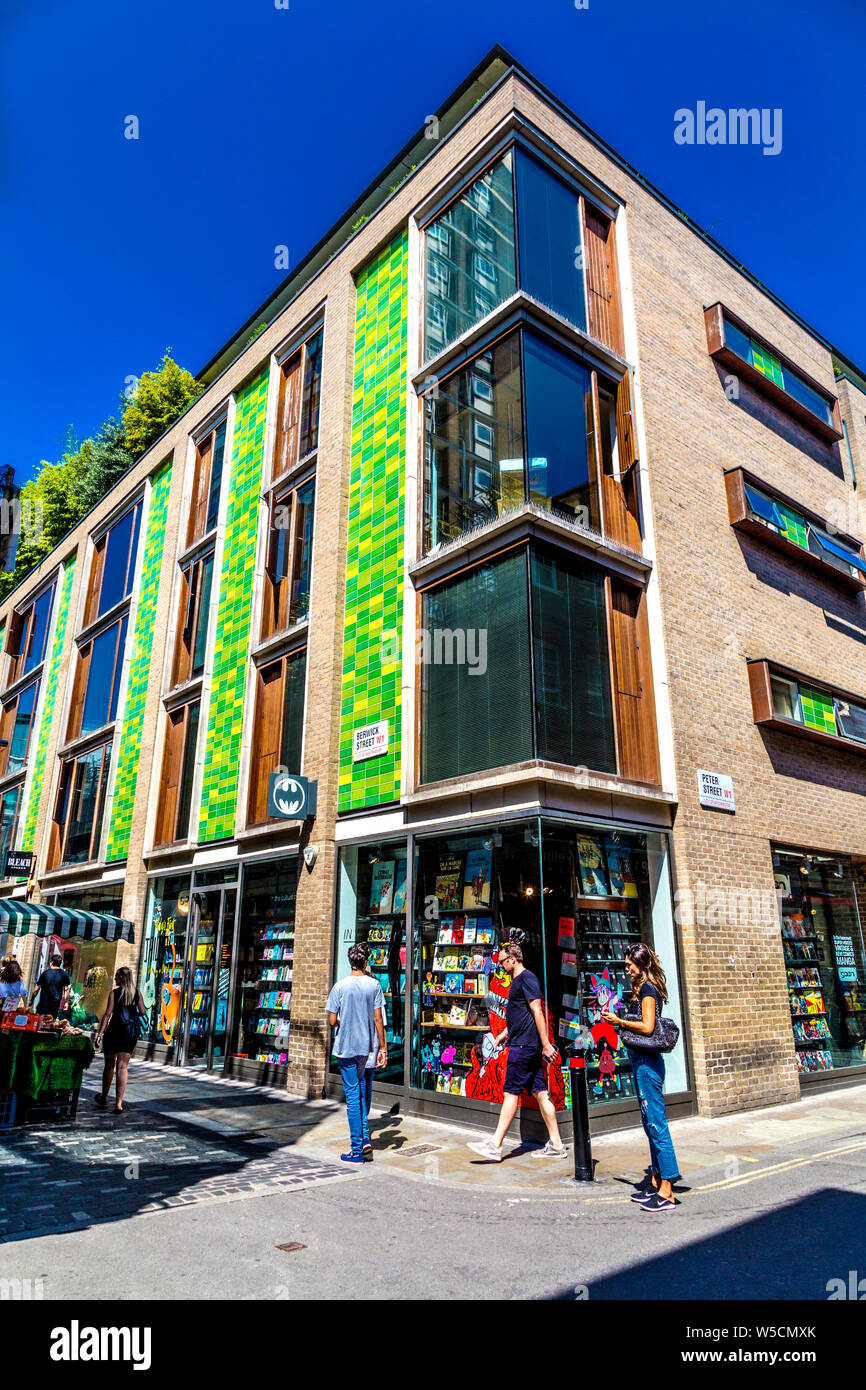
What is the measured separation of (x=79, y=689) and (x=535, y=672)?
18399mm

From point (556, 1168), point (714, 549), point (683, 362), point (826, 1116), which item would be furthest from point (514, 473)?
point (826, 1116)

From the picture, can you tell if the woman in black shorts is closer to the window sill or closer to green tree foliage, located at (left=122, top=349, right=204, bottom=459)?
the window sill

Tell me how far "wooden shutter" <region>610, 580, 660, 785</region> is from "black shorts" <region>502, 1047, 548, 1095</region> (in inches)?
145

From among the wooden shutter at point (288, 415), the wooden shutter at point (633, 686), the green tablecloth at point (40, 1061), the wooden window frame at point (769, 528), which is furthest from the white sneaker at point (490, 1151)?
the wooden shutter at point (288, 415)

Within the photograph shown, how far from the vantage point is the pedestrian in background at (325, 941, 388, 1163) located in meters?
7.73

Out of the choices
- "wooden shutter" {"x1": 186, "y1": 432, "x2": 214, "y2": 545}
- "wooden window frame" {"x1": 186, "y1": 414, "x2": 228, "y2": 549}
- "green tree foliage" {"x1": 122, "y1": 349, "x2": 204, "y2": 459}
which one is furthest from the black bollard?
"green tree foliage" {"x1": 122, "y1": 349, "x2": 204, "y2": 459}

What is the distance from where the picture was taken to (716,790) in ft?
36.9

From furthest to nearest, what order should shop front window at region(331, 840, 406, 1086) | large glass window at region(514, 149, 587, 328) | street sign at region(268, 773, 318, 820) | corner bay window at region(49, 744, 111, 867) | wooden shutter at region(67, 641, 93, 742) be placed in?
1. wooden shutter at region(67, 641, 93, 742)
2. corner bay window at region(49, 744, 111, 867)
3. street sign at region(268, 773, 318, 820)
4. large glass window at region(514, 149, 587, 328)
5. shop front window at region(331, 840, 406, 1086)

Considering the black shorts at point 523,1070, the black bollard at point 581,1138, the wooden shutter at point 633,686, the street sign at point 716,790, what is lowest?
the black bollard at point 581,1138

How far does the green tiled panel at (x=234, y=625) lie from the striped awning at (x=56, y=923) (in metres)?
2.52

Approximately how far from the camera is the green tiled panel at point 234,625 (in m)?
15.4

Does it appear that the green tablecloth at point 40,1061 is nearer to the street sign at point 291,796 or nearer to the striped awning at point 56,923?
the street sign at point 291,796
